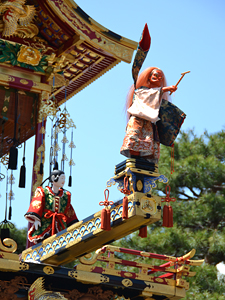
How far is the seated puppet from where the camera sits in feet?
28.8

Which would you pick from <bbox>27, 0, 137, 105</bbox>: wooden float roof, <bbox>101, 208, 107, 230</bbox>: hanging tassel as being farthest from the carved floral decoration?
<bbox>101, 208, 107, 230</bbox>: hanging tassel

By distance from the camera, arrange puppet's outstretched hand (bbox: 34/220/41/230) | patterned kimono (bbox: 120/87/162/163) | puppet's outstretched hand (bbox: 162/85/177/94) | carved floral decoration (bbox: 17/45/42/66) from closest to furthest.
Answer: patterned kimono (bbox: 120/87/162/163) → puppet's outstretched hand (bbox: 162/85/177/94) → puppet's outstretched hand (bbox: 34/220/41/230) → carved floral decoration (bbox: 17/45/42/66)

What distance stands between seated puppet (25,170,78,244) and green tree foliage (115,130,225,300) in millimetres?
5397

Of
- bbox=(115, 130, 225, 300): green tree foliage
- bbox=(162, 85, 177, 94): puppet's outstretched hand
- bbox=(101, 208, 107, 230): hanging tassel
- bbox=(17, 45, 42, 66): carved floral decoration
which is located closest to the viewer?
bbox=(101, 208, 107, 230): hanging tassel

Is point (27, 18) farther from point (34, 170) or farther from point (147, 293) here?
point (147, 293)

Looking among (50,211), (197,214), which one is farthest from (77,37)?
(197,214)

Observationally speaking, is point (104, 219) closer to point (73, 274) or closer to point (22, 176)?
point (73, 274)

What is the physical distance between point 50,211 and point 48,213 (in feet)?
0.17

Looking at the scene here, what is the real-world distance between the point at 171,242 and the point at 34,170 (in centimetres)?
569

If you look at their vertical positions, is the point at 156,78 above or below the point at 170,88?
above

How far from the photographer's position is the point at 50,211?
8.88 metres

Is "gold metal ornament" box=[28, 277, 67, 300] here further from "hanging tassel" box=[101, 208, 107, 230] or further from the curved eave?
the curved eave

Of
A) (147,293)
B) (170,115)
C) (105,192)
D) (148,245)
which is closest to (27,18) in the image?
(170,115)

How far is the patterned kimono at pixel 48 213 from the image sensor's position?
28.8 feet
